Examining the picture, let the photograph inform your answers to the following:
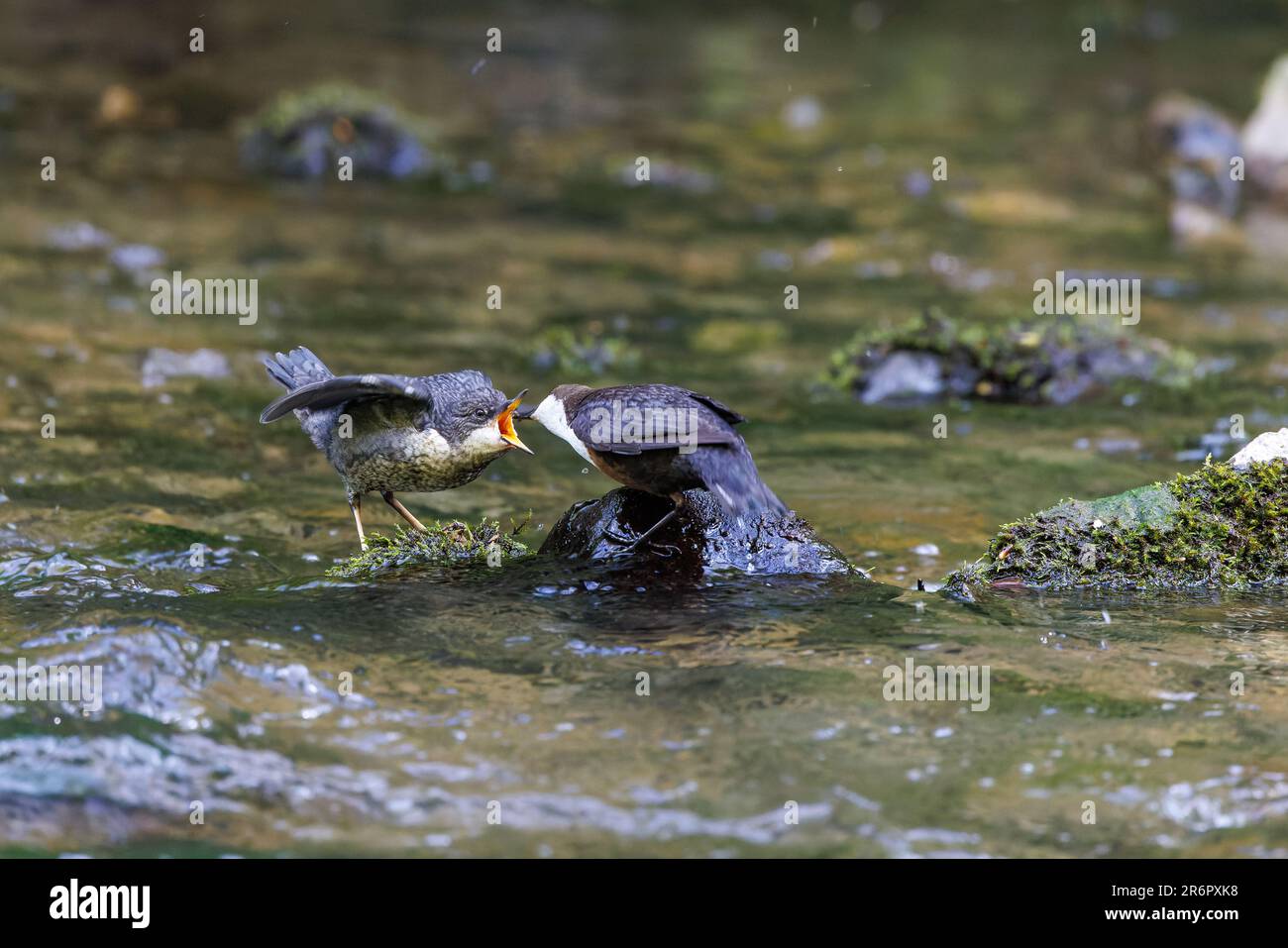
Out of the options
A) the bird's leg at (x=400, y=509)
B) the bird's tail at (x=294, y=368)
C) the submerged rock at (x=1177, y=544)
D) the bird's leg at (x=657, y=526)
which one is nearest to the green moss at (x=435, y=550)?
the bird's leg at (x=400, y=509)

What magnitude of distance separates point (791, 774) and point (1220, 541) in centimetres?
254

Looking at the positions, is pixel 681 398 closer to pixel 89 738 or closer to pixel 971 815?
pixel 971 815

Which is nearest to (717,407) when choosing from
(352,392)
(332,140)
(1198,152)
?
(352,392)

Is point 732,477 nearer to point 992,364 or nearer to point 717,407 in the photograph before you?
point 717,407

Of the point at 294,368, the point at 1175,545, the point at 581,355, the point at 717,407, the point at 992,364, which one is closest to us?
the point at 717,407

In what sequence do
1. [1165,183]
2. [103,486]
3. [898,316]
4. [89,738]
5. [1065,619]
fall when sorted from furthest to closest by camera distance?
[1165,183] < [898,316] < [103,486] < [1065,619] < [89,738]

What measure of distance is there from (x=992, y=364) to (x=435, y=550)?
478 centimetres

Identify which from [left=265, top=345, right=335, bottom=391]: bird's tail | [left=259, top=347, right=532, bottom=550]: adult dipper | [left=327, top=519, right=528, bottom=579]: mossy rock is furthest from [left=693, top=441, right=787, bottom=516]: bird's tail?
[left=265, top=345, right=335, bottom=391]: bird's tail

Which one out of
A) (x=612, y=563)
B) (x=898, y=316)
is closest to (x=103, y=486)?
(x=612, y=563)

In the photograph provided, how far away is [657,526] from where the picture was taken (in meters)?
5.91

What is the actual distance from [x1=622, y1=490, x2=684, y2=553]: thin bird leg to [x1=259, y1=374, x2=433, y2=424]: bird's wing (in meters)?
1.05

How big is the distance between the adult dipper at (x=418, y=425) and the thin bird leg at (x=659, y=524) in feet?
2.07

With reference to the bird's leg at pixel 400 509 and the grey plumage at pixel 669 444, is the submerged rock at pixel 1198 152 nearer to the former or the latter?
the grey plumage at pixel 669 444

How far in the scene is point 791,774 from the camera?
4539mm
